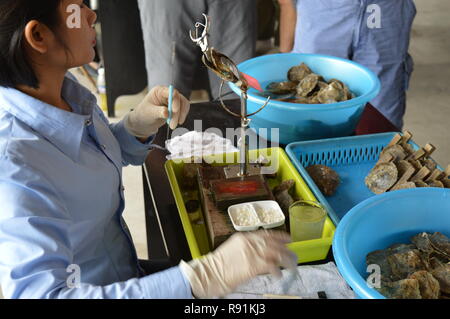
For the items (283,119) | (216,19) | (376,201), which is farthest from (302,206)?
(216,19)

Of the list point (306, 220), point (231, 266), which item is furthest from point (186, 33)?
point (231, 266)

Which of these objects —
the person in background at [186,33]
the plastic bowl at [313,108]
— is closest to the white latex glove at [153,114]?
the plastic bowl at [313,108]

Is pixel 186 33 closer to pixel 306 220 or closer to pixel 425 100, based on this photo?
pixel 306 220

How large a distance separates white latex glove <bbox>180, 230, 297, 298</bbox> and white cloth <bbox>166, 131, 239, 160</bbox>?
50 centimetres

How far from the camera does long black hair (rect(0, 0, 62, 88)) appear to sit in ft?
2.73

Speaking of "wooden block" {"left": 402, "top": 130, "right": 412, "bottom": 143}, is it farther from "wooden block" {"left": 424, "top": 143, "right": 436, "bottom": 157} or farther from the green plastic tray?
the green plastic tray

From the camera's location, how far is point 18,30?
0.85 m

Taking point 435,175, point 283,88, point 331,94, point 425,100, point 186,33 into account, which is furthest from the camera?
point 425,100

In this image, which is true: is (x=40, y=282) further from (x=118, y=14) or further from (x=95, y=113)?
(x=118, y=14)

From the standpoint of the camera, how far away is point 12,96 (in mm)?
913

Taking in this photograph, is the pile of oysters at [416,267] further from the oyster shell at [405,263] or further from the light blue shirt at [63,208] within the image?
the light blue shirt at [63,208]

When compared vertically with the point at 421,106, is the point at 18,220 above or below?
above

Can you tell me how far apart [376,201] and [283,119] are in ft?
1.56

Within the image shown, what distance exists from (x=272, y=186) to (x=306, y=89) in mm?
384
